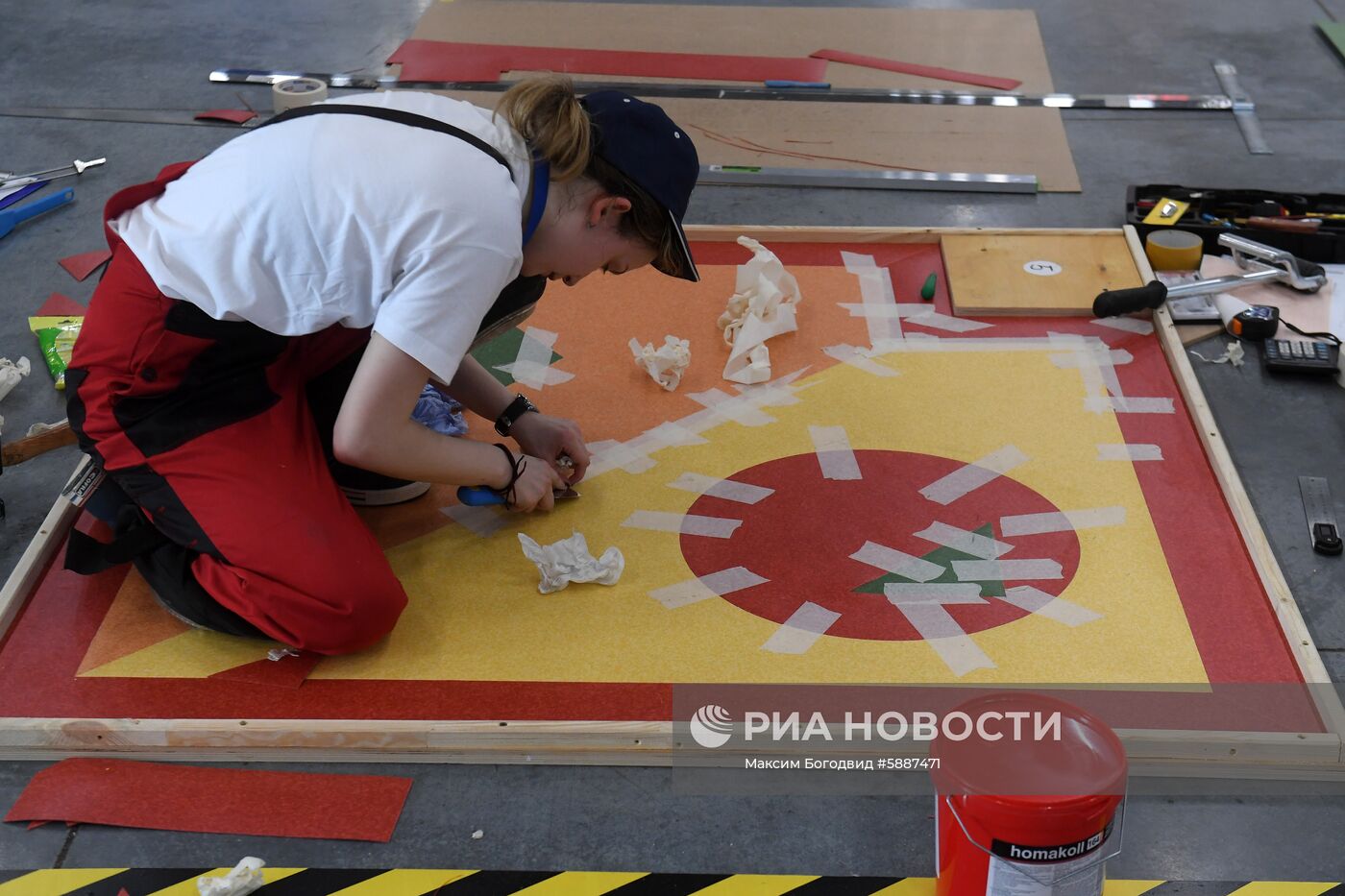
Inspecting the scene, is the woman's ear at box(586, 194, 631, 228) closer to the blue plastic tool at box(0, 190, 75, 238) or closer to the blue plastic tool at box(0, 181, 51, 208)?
the blue plastic tool at box(0, 190, 75, 238)

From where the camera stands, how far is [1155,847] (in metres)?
1.92

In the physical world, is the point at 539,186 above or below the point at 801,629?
→ above

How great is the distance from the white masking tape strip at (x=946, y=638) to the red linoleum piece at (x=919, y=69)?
313cm

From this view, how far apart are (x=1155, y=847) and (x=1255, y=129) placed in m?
3.35

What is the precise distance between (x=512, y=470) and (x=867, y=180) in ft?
7.08

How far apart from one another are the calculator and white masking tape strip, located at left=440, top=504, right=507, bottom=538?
1.92 metres

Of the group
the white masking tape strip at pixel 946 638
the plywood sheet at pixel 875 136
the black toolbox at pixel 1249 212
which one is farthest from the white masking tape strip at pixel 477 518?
the black toolbox at pixel 1249 212

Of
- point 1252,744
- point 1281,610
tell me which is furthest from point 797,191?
point 1252,744

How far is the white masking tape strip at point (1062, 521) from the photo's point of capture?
2.54m

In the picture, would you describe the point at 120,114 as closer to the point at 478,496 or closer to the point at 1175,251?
the point at 478,496

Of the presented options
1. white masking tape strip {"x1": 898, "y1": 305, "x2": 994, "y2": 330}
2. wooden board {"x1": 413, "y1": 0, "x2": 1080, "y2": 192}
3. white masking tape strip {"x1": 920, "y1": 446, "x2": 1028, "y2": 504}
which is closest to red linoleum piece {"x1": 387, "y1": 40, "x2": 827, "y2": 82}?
wooden board {"x1": 413, "y1": 0, "x2": 1080, "y2": 192}

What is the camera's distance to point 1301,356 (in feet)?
10.2

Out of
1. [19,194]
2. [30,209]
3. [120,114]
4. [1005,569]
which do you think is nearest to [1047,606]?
[1005,569]

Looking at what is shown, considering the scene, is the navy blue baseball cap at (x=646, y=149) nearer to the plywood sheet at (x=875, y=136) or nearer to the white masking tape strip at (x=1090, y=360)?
→ the white masking tape strip at (x=1090, y=360)
